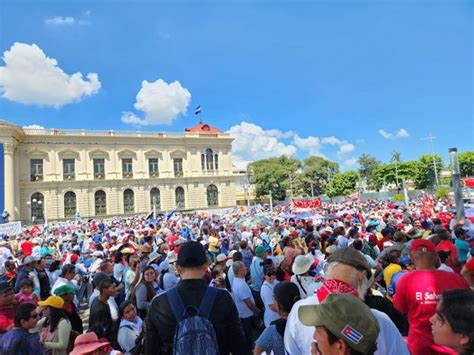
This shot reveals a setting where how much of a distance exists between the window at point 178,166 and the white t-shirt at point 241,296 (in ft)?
147

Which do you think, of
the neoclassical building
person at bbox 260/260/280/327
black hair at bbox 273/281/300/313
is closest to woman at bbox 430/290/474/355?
black hair at bbox 273/281/300/313

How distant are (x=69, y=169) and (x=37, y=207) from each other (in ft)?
20.0

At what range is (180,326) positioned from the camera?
5.96ft

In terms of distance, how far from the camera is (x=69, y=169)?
141 ft

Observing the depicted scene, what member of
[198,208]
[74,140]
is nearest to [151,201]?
[198,208]

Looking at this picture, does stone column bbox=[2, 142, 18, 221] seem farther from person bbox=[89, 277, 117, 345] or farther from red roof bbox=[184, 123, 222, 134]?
person bbox=[89, 277, 117, 345]

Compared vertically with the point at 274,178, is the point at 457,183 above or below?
below

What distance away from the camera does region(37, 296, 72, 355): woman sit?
306 cm

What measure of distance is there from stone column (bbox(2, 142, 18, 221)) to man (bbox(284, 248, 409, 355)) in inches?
1727

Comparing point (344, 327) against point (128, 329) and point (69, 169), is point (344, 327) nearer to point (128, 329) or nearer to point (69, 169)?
point (128, 329)

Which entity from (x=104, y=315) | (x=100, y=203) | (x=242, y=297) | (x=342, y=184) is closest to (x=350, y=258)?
(x=242, y=297)

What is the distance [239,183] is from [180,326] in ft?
261

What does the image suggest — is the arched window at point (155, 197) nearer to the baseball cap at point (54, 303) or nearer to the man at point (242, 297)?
the man at point (242, 297)

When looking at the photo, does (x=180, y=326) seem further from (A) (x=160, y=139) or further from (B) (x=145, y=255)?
(A) (x=160, y=139)
